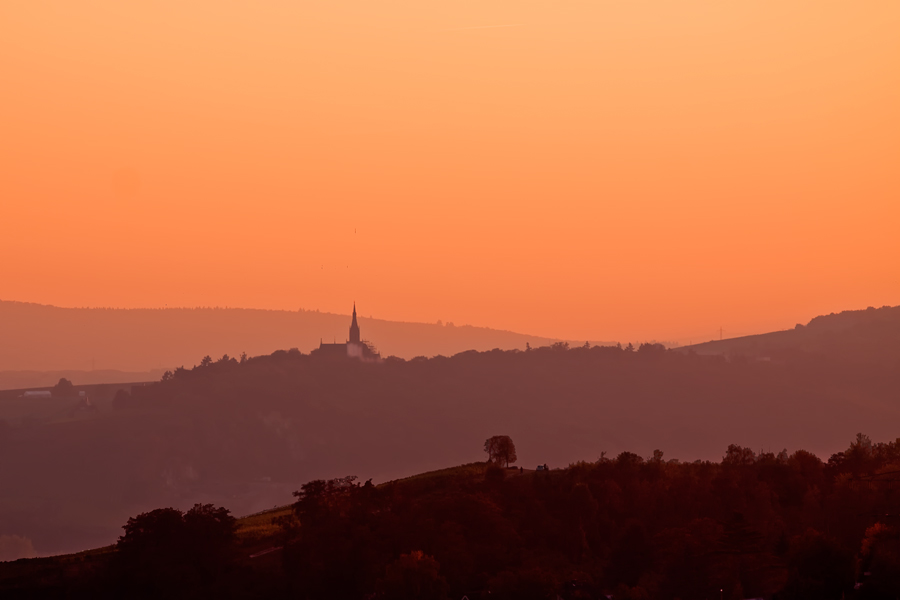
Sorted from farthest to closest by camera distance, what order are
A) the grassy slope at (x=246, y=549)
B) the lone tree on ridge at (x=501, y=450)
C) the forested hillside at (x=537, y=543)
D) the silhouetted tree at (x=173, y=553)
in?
the lone tree on ridge at (x=501, y=450) < the grassy slope at (x=246, y=549) < the silhouetted tree at (x=173, y=553) < the forested hillside at (x=537, y=543)

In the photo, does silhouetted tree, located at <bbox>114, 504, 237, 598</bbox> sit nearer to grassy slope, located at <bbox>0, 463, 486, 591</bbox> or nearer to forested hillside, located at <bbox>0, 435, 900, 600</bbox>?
forested hillside, located at <bbox>0, 435, 900, 600</bbox>

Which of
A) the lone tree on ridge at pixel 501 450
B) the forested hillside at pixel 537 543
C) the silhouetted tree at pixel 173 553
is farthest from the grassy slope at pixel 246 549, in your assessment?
the silhouetted tree at pixel 173 553

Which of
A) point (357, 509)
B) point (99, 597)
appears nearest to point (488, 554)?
point (357, 509)

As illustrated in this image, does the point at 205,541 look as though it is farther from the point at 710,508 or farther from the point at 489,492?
the point at 710,508

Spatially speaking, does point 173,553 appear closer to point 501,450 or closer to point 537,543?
point 537,543

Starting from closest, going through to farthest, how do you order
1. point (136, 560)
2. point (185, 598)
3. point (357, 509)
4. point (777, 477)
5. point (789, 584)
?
point (789, 584)
point (185, 598)
point (136, 560)
point (357, 509)
point (777, 477)

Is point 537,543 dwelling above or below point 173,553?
below

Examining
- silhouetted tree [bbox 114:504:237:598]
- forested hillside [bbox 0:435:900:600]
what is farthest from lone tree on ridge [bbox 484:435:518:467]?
silhouetted tree [bbox 114:504:237:598]

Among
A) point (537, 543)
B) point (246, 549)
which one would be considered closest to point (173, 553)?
point (246, 549)

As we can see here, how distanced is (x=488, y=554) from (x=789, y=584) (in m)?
32.2

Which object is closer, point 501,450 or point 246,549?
point 246,549

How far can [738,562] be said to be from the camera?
381 ft

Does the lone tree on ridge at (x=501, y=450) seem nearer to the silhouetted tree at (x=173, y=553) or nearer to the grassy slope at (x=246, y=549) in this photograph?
the grassy slope at (x=246, y=549)

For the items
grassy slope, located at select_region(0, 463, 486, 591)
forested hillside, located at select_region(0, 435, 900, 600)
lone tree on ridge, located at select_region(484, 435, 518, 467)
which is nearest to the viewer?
forested hillside, located at select_region(0, 435, 900, 600)
